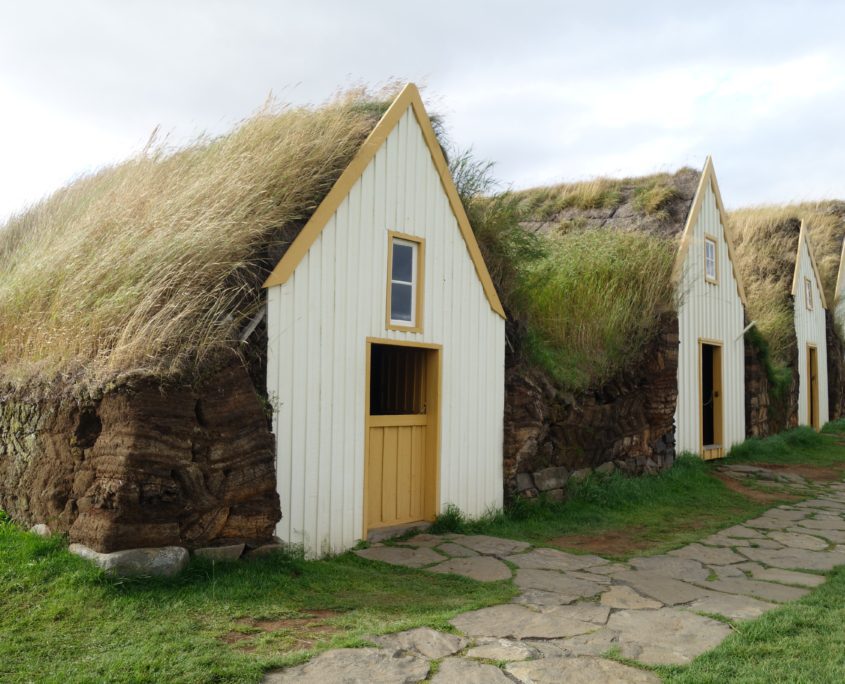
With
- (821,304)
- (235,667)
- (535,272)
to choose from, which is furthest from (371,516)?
(821,304)

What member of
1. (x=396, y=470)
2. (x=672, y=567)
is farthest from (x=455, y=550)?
(x=672, y=567)

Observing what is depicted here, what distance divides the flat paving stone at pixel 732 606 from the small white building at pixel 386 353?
11.1 feet

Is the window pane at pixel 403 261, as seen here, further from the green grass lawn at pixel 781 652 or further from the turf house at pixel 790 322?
the turf house at pixel 790 322

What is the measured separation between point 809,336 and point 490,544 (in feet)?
55.7

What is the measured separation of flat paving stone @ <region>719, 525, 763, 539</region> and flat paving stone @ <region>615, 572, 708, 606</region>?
8.29 ft

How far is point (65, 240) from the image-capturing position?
8078 millimetres

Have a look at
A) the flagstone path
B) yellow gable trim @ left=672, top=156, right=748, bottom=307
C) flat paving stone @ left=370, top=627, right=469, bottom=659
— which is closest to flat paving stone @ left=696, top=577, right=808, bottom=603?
the flagstone path

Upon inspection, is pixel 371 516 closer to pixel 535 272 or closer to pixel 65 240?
pixel 65 240

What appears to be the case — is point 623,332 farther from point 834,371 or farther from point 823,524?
point 834,371

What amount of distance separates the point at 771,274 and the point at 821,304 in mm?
4301

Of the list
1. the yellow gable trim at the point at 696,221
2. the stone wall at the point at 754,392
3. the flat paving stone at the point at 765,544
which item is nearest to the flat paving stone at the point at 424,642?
the flat paving stone at the point at 765,544

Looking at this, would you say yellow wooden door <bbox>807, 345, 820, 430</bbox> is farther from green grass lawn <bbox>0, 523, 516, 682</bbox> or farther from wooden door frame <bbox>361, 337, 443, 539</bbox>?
green grass lawn <bbox>0, 523, 516, 682</bbox>

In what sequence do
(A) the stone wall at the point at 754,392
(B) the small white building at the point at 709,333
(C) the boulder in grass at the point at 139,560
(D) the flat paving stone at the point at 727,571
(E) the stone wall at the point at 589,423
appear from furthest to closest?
(A) the stone wall at the point at 754,392 < (B) the small white building at the point at 709,333 < (E) the stone wall at the point at 589,423 < (D) the flat paving stone at the point at 727,571 < (C) the boulder in grass at the point at 139,560

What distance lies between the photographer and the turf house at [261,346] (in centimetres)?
612
